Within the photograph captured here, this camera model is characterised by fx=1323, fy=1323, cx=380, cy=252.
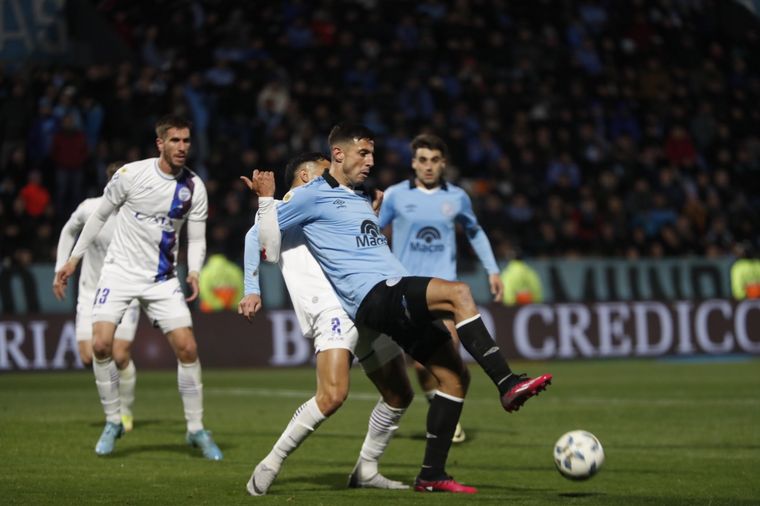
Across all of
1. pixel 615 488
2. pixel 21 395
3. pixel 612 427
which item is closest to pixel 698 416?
pixel 612 427

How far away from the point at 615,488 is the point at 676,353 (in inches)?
553

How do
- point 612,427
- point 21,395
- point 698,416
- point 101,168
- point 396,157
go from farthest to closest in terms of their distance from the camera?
point 396,157 < point 101,168 < point 21,395 < point 698,416 < point 612,427

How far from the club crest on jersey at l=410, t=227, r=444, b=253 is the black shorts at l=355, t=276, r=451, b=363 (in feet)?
12.7

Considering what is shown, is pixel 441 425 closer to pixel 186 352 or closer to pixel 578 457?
pixel 578 457

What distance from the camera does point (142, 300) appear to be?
10.4m

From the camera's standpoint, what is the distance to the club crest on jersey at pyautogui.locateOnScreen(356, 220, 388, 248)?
27.6ft

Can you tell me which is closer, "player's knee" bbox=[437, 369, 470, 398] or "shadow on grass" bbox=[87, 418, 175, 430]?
"player's knee" bbox=[437, 369, 470, 398]

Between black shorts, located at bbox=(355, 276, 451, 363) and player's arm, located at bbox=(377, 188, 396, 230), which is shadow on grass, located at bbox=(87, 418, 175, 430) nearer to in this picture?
player's arm, located at bbox=(377, 188, 396, 230)

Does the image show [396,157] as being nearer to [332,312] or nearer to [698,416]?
[698,416]

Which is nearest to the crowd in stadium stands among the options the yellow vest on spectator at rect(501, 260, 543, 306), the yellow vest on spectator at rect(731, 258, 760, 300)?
the yellow vest on spectator at rect(501, 260, 543, 306)

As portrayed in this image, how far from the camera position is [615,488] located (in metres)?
8.78

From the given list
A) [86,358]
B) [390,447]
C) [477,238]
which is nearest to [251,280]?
[390,447]

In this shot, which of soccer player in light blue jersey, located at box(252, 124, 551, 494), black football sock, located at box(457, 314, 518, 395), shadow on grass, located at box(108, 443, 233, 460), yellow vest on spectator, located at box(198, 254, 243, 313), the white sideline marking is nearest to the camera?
black football sock, located at box(457, 314, 518, 395)

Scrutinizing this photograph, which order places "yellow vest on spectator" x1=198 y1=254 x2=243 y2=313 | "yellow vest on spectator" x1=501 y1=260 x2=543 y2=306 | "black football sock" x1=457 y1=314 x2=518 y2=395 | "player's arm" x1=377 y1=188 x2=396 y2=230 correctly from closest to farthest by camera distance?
"black football sock" x1=457 y1=314 x2=518 y2=395, "player's arm" x1=377 y1=188 x2=396 y2=230, "yellow vest on spectator" x1=198 y1=254 x2=243 y2=313, "yellow vest on spectator" x1=501 y1=260 x2=543 y2=306
